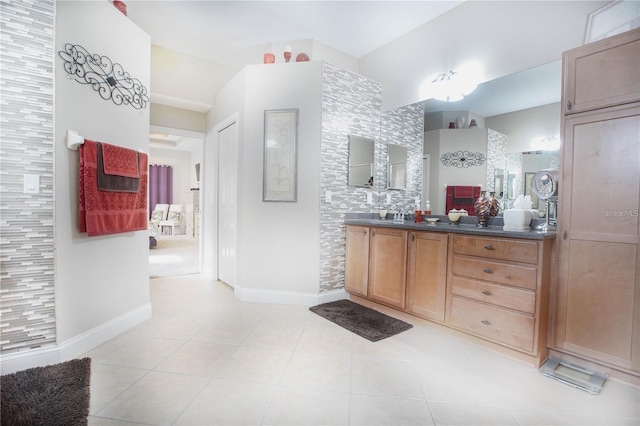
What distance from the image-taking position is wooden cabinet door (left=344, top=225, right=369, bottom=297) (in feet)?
9.18

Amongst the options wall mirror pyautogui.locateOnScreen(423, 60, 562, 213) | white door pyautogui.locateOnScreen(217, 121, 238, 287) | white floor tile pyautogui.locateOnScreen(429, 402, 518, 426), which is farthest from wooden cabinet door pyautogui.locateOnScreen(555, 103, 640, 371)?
white door pyautogui.locateOnScreen(217, 121, 238, 287)

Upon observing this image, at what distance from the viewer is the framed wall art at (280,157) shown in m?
2.87

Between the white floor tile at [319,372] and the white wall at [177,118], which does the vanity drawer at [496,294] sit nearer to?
the white floor tile at [319,372]

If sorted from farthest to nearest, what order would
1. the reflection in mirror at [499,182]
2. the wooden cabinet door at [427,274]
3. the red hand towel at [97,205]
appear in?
the reflection in mirror at [499,182] < the wooden cabinet door at [427,274] < the red hand towel at [97,205]

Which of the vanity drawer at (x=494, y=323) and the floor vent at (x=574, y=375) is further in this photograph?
the vanity drawer at (x=494, y=323)

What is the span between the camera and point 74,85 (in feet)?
5.94

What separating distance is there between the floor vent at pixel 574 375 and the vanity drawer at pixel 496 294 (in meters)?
0.37

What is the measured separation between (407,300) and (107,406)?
7.05 feet

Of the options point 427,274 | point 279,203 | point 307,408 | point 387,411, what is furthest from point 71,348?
point 427,274

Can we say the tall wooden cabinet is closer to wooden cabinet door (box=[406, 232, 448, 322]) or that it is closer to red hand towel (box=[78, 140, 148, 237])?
wooden cabinet door (box=[406, 232, 448, 322])

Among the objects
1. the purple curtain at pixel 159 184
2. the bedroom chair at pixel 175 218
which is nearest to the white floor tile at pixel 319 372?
the bedroom chair at pixel 175 218

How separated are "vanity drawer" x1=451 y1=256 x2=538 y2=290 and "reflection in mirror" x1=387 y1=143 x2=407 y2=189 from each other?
1315 mm

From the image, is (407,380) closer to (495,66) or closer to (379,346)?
(379,346)

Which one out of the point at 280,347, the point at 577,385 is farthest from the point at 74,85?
the point at 577,385
